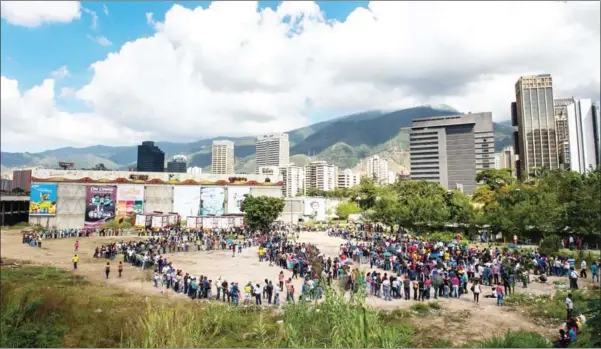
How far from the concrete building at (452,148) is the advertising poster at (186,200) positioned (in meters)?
116

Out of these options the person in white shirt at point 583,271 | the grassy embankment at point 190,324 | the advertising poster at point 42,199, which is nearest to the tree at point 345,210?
the advertising poster at point 42,199

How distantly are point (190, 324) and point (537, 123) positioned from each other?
489 feet

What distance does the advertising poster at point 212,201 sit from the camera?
66.7m

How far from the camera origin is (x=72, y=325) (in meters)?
13.8

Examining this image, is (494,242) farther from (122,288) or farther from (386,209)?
(122,288)

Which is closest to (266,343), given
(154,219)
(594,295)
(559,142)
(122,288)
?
(122,288)

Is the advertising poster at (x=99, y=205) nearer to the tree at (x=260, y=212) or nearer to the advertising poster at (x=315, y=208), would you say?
the tree at (x=260, y=212)

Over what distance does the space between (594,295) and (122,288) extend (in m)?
22.6

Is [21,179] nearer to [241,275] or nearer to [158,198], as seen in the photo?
[158,198]

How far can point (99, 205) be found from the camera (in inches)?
2325

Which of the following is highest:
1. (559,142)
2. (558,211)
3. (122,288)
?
(559,142)

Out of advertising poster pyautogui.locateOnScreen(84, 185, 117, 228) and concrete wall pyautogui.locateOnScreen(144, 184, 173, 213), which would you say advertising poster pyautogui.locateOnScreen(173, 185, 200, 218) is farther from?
advertising poster pyautogui.locateOnScreen(84, 185, 117, 228)

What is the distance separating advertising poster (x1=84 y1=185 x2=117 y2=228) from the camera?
2290 inches

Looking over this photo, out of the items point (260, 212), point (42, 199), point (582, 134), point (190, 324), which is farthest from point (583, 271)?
point (582, 134)
